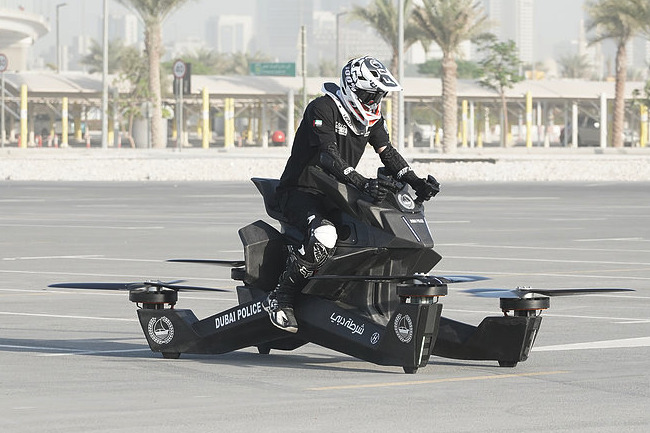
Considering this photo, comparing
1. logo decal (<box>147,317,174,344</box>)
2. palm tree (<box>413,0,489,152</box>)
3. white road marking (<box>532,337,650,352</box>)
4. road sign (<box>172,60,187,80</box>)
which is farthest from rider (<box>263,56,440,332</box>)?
palm tree (<box>413,0,489,152</box>)

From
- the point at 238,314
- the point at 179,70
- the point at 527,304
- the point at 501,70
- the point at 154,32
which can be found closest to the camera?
the point at 527,304

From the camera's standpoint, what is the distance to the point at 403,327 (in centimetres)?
969

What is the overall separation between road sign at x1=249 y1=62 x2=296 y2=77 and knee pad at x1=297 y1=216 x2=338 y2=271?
108 m

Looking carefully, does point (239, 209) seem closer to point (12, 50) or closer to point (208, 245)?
point (208, 245)

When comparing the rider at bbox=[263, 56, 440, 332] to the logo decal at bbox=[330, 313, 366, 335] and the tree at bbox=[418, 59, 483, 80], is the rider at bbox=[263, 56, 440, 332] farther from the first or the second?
the tree at bbox=[418, 59, 483, 80]

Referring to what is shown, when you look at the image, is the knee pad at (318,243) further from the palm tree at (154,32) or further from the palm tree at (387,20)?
the palm tree at (387,20)

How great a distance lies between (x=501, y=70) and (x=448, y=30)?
14.1 m

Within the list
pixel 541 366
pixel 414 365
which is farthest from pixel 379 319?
pixel 541 366

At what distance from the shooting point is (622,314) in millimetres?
13523

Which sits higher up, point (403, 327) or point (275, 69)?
point (275, 69)

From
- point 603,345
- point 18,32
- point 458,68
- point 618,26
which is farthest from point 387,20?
point 458,68

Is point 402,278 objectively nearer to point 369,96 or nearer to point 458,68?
point 369,96

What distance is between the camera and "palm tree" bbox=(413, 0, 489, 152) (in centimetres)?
7856

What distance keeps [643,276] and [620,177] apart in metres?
37.3
